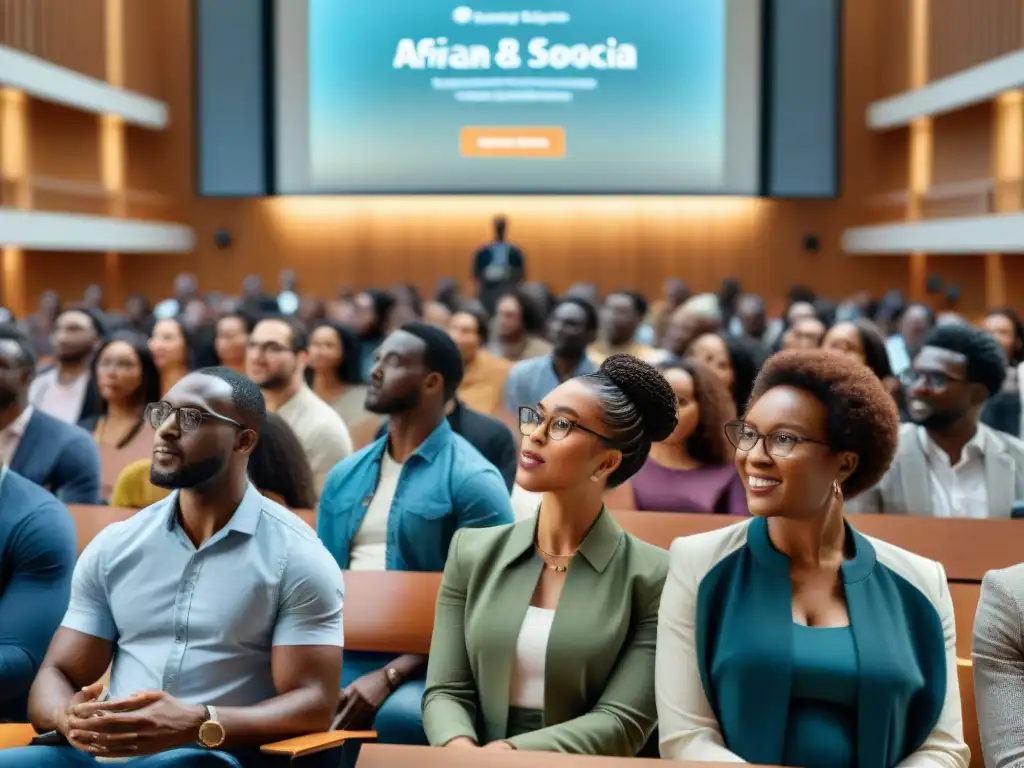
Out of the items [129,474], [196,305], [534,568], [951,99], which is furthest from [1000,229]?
[534,568]

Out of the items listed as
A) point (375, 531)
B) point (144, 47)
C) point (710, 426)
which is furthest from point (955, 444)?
point (144, 47)

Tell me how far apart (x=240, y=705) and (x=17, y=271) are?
18.5m

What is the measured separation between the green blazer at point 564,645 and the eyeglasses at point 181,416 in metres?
0.66

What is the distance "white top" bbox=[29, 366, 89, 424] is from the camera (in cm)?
785

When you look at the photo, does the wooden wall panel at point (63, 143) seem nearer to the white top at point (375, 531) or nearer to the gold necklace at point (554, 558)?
the white top at point (375, 531)

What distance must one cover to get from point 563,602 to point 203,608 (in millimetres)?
808

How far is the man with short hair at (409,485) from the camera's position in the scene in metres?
4.62

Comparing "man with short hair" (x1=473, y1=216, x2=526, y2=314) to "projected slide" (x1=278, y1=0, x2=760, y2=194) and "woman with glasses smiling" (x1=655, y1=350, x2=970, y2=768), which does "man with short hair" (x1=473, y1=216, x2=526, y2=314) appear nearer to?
"projected slide" (x1=278, y1=0, x2=760, y2=194)

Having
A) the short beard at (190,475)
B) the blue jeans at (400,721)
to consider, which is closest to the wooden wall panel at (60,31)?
the blue jeans at (400,721)

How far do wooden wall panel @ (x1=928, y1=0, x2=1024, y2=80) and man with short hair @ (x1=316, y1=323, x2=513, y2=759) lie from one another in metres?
15.7

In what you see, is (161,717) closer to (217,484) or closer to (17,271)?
(217,484)

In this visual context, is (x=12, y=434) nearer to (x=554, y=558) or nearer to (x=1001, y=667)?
(x=554, y=558)

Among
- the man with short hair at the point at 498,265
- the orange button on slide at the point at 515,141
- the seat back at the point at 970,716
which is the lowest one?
the seat back at the point at 970,716

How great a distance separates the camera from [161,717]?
3182mm
